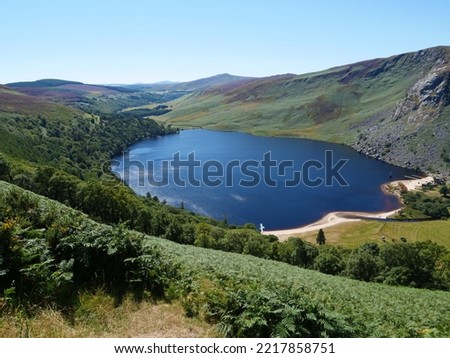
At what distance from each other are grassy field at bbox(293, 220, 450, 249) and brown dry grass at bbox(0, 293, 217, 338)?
95.7m

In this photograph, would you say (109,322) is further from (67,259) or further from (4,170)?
(4,170)

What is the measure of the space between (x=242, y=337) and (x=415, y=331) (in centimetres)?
868

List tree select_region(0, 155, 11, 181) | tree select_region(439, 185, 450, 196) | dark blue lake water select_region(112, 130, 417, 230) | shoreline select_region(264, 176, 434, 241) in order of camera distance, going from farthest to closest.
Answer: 1. tree select_region(439, 185, 450, 196)
2. dark blue lake water select_region(112, 130, 417, 230)
3. shoreline select_region(264, 176, 434, 241)
4. tree select_region(0, 155, 11, 181)

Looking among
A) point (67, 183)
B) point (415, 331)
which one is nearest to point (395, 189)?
point (67, 183)

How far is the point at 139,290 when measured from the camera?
43.5 ft

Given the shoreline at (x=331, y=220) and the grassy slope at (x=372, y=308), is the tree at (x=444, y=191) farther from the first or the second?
the grassy slope at (x=372, y=308)

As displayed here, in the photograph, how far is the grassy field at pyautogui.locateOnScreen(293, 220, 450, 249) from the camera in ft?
344

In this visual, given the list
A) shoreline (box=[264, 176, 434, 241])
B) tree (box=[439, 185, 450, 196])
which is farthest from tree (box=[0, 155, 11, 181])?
tree (box=[439, 185, 450, 196])

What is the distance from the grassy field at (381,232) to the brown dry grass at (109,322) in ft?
314

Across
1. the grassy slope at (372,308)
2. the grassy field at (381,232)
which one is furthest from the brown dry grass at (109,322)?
the grassy field at (381,232)

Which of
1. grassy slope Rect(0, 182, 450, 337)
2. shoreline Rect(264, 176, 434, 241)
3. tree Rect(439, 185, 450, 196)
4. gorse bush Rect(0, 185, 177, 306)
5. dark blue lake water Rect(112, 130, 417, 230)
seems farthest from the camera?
tree Rect(439, 185, 450, 196)

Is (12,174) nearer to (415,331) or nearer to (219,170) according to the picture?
(415,331)

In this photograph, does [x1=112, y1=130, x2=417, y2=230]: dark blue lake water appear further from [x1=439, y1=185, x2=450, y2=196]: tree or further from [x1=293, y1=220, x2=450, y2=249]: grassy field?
[x1=439, y1=185, x2=450, y2=196]: tree

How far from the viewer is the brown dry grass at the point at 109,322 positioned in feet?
32.1
